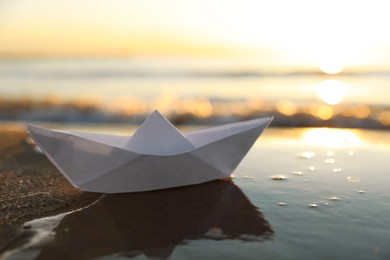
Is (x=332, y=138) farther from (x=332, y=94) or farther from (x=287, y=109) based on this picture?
(x=332, y=94)

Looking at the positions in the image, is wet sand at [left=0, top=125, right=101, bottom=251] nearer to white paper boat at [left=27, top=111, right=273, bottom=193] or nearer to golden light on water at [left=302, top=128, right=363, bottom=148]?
white paper boat at [left=27, top=111, right=273, bottom=193]

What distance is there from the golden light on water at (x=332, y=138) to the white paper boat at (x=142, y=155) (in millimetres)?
2266

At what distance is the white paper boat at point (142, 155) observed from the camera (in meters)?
2.86

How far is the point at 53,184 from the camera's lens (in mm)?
3354

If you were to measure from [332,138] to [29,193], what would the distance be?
401 centimetres

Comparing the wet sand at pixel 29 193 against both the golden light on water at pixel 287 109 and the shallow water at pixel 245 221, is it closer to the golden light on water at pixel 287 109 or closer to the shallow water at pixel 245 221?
the shallow water at pixel 245 221

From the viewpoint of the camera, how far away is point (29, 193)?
3.08 metres

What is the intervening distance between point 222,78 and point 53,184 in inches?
851

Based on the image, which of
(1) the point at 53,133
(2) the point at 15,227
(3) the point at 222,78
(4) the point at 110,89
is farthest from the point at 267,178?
(3) the point at 222,78

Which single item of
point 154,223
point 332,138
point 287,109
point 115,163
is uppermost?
point 287,109

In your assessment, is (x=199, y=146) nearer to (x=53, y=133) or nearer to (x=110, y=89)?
(x=53, y=133)

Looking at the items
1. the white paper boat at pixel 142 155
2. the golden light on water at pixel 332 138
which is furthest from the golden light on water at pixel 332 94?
the white paper boat at pixel 142 155

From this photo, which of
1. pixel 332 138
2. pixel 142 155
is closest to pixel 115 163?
pixel 142 155

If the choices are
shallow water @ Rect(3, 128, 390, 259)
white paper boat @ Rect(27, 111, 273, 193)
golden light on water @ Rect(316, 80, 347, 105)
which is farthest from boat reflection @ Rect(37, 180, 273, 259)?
golden light on water @ Rect(316, 80, 347, 105)
